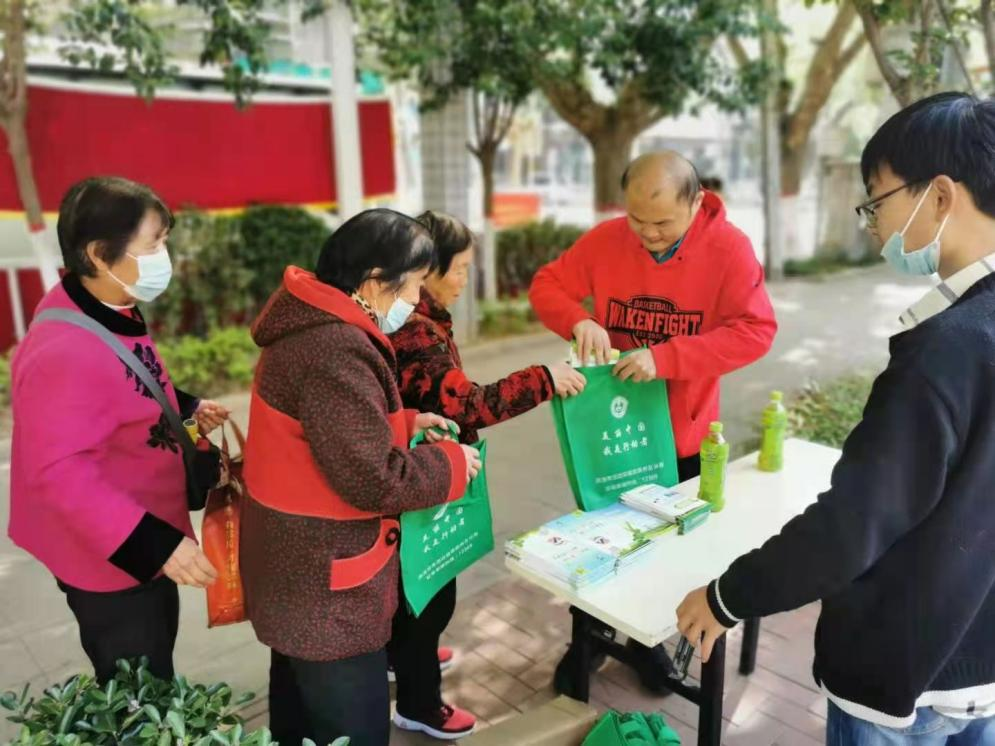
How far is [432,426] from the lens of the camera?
6.11ft

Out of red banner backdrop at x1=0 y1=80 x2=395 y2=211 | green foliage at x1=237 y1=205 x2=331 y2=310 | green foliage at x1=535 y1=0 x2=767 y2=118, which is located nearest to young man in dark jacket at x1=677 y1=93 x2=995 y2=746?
green foliage at x1=535 y1=0 x2=767 y2=118

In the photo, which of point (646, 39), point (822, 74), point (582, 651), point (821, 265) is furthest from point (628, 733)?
→ point (821, 265)

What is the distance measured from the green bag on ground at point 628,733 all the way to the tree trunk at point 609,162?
791 centimetres

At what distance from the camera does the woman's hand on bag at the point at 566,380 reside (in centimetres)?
207

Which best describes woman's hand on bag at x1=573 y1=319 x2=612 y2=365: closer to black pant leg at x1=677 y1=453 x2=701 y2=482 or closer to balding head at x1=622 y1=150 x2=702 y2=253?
balding head at x1=622 y1=150 x2=702 y2=253

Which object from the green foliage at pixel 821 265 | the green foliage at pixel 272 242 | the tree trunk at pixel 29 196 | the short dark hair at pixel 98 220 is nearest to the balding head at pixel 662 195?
the short dark hair at pixel 98 220

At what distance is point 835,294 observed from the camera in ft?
35.4

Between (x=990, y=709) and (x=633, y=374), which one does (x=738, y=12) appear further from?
(x=990, y=709)

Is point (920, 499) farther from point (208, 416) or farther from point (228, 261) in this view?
point (228, 261)

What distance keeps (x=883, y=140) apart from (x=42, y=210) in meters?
6.52

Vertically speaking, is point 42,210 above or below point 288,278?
above

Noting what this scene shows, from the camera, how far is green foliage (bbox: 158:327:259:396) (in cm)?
607

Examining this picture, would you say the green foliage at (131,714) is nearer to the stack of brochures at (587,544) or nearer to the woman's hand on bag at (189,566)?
the woman's hand on bag at (189,566)

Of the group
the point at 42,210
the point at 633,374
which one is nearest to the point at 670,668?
the point at 633,374
